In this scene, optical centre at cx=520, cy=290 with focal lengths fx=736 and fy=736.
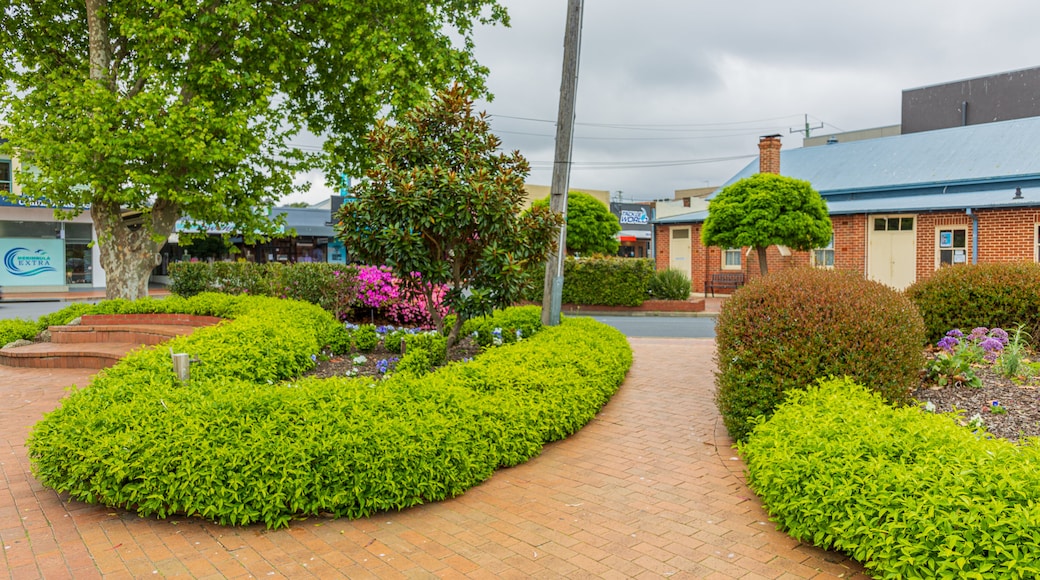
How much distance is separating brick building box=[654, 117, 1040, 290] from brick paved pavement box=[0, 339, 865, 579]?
1928cm

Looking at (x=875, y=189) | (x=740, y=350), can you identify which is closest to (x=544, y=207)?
(x=740, y=350)

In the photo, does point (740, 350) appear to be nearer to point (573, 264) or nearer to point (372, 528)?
point (372, 528)

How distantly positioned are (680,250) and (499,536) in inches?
1073

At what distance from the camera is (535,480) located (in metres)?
4.98

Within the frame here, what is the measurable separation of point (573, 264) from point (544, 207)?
14041mm

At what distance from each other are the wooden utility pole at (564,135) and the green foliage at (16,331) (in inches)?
311

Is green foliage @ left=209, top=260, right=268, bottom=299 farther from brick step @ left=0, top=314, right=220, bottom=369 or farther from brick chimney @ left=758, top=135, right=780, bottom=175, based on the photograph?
brick chimney @ left=758, top=135, right=780, bottom=175

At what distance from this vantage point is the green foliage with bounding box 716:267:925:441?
5.35 meters

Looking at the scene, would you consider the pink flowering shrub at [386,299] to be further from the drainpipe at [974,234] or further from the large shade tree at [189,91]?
the drainpipe at [974,234]

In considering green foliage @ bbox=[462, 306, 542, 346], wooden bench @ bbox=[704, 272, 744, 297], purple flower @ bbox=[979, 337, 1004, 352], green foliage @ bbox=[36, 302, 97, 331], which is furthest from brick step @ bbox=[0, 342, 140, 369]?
wooden bench @ bbox=[704, 272, 744, 297]

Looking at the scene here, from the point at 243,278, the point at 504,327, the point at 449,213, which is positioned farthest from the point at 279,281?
the point at 449,213

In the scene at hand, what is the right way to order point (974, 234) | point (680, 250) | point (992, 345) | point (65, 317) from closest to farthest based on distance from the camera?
point (992, 345) → point (65, 317) → point (974, 234) → point (680, 250)

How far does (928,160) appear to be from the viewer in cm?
2609

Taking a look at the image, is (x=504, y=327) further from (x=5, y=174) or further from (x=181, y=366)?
(x=5, y=174)
